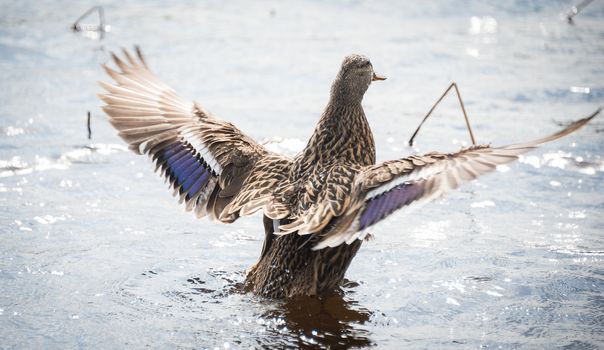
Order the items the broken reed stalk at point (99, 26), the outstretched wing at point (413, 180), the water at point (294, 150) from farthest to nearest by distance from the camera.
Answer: the broken reed stalk at point (99, 26) < the water at point (294, 150) < the outstretched wing at point (413, 180)

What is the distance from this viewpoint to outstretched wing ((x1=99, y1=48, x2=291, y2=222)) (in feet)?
17.4

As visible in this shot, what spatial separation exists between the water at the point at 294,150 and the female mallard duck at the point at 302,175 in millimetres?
264

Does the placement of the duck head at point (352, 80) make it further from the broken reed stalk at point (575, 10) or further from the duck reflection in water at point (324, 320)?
the broken reed stalk at point (575, 10)

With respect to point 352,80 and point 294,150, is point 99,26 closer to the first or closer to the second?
point 294,150

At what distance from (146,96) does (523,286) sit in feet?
9.04

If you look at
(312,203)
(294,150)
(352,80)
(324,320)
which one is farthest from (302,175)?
(294,150)

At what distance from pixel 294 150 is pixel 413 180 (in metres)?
3.13

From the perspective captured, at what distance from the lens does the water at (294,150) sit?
4.72 m

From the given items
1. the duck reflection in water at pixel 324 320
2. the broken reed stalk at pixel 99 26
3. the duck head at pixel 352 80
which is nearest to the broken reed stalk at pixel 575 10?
the broken reed stalk at pixel 99 26

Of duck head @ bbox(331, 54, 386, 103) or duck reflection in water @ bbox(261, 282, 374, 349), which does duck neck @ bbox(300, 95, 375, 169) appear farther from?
duck reflection in water @ bbox(261, 282, 374, 349)

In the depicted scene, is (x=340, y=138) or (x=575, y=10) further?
(x=575, y=10)

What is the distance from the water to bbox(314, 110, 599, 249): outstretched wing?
0.51m

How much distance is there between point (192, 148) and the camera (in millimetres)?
5504

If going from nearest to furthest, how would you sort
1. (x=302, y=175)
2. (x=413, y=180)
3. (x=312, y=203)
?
(x=413, y=180), (x=312, y=203), (x=302, y=175)
